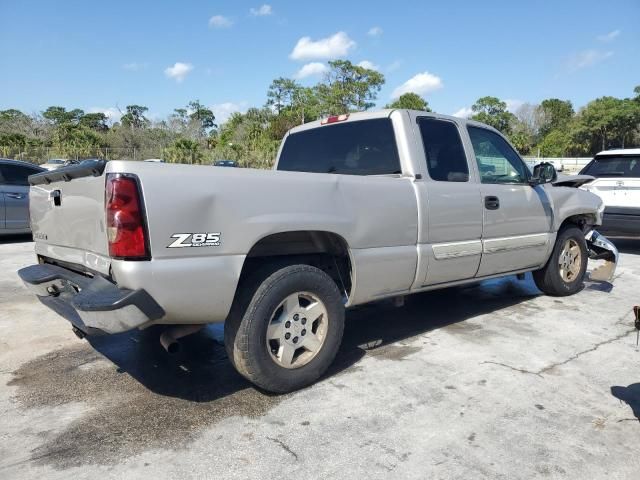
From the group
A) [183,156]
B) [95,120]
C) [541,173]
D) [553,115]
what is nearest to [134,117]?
[95,120]

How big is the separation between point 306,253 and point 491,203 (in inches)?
76.2

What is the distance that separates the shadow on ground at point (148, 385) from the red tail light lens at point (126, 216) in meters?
1.01

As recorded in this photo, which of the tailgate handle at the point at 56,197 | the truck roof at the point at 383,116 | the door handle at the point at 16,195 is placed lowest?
the door handle at the point at 16,195

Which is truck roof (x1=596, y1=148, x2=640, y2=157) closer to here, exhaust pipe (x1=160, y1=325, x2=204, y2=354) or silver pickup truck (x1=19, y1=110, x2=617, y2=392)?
silver pickup truck (x1=19, y1=110, x2=617, y2=392)

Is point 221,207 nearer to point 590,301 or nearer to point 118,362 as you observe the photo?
point 118,362

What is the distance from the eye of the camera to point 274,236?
3.32m

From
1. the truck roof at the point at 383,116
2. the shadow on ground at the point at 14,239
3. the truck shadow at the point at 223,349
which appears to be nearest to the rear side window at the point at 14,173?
the shadow on ground at the point at 14,239

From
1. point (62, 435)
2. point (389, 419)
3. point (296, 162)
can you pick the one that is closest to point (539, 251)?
point (296, 162)

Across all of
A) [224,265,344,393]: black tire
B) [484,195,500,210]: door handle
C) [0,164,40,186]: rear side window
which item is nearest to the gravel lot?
[224,265,344,393]: black tire

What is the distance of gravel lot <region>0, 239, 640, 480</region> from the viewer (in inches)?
101

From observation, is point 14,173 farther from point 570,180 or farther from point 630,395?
point 630,395

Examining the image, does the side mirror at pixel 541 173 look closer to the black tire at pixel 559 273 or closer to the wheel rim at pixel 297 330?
the black tire at pixel 559 273

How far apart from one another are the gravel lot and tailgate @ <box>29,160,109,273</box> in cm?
90

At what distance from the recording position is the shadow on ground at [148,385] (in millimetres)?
2785
